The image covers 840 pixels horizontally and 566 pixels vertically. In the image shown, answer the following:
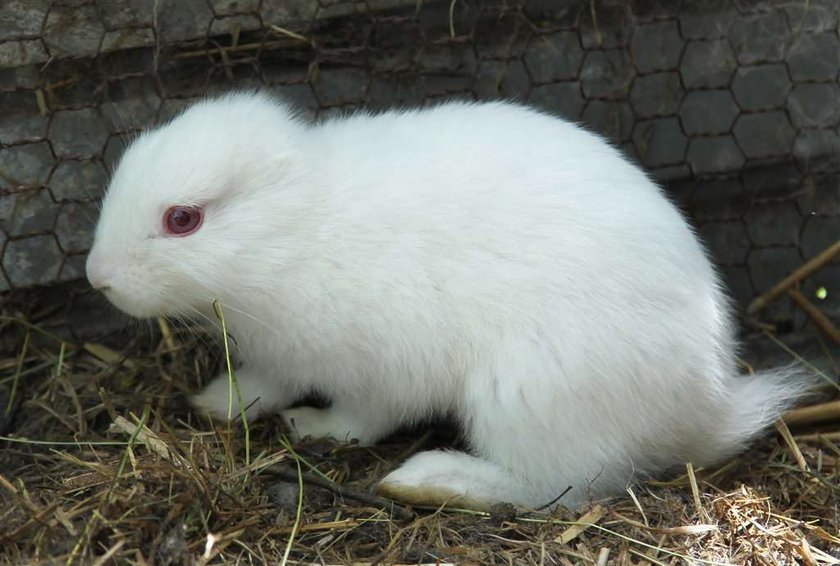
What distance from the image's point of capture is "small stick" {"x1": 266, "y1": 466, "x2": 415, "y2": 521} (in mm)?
2973

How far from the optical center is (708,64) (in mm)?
3795

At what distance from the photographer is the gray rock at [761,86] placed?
12.5 feet

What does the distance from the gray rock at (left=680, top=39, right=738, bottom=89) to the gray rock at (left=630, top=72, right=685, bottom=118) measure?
44 mm

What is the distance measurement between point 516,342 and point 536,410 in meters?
0.19

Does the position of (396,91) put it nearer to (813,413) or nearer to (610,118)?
(610,118)

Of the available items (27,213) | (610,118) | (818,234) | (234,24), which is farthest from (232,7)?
(818,234)

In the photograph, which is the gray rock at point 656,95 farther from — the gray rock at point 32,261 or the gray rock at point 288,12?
the gray rock at point 32,261

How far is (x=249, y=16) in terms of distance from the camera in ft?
11.5

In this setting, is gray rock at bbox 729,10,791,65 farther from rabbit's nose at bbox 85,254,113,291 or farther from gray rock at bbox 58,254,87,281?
gray rock at bbox 58,254,87,281

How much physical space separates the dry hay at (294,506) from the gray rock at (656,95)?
1239mm

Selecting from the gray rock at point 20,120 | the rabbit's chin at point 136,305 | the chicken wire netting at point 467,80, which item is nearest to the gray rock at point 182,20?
the chicken wire netting at point 467,80

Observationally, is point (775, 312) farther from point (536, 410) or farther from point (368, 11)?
point (368, 11)

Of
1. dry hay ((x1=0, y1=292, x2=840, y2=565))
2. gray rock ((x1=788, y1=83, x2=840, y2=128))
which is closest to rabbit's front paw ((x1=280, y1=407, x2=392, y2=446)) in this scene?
dry hay ((x1=0, y1=292, x2=840, y2=565))

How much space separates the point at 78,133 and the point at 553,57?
5.49 ft
